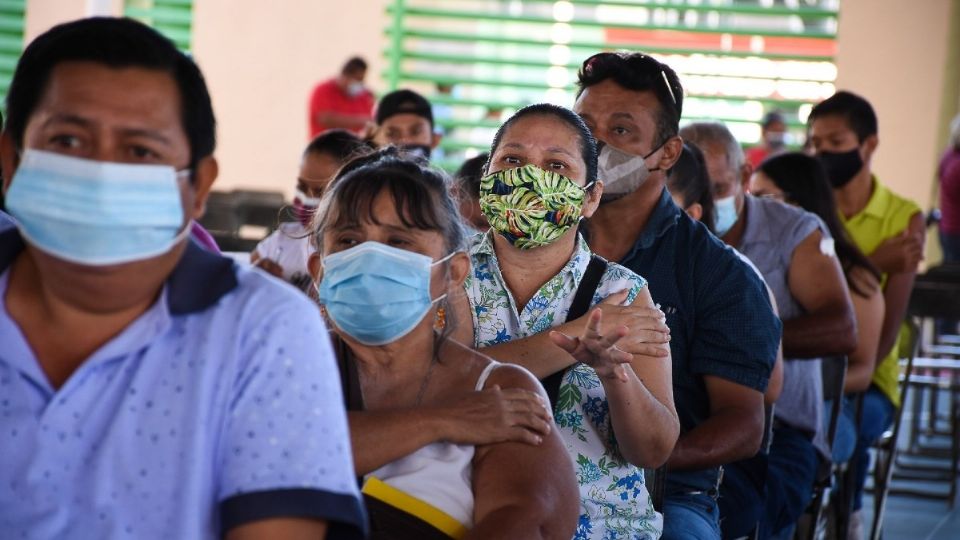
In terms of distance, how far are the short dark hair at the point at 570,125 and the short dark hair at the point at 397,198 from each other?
1.83 feet

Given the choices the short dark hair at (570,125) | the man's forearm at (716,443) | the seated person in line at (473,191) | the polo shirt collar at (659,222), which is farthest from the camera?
the seated person in line at (473,191)

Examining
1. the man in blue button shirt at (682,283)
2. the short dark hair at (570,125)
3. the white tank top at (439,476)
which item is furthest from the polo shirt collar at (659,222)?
the white tank top at (439,476)

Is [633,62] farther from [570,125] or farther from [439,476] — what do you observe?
[439,476]

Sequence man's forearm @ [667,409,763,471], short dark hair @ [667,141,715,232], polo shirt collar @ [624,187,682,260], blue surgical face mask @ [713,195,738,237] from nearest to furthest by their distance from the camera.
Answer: man's forearm @ [667,409,763,471], polo shirt collar @ [624,187,682,260], short dark hair @ [667,141,715,232], blue surgical face mask @ [713,195,738,237]

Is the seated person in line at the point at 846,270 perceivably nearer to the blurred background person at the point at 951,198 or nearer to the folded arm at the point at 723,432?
the folded arm at the point at 723,432

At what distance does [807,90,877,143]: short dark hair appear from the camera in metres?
5.79

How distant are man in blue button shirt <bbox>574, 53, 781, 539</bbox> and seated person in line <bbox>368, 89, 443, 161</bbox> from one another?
231 cm

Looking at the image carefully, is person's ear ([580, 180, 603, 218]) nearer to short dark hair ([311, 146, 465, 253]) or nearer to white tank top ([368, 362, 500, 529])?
short dark hair ([311, 146, 465, 253])

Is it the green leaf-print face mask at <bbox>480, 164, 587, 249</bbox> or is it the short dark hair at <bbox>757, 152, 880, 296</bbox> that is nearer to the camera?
the green leaf-print face mask at <bbox>480, 164, 587, 249</bbox>

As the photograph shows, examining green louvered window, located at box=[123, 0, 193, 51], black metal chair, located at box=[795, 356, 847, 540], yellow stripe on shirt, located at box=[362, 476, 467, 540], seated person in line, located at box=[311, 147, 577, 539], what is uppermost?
green louvered window, located at box=[123, 0, 193, 51]

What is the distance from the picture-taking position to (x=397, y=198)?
7.93 ft

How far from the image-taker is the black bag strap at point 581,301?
290 centimetres

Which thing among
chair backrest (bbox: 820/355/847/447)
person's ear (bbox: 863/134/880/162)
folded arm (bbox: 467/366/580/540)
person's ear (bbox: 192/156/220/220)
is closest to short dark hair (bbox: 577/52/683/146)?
chair backrest (bbox: 820/355/847/447)

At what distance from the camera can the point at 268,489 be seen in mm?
1574
